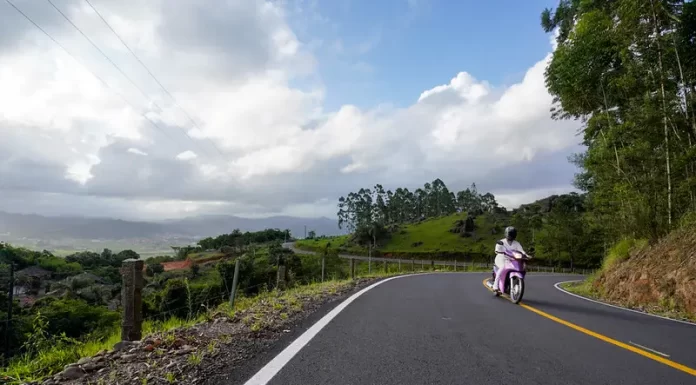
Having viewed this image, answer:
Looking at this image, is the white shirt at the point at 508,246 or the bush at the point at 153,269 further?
the bush at the point at 153,269

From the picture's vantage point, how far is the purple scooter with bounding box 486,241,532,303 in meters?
9.48

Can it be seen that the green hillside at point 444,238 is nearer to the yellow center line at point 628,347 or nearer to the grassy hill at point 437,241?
the grassy hill at point 437,241

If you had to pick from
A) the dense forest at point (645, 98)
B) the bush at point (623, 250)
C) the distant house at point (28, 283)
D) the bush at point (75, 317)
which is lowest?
the bush at point (75, 317)

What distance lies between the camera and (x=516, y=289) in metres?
9.59

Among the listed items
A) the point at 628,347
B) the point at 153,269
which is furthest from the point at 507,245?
the point at 153,269

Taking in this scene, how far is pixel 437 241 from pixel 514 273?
77.9 meters

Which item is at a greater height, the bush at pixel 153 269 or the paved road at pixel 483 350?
the paved road at pixel 483 350

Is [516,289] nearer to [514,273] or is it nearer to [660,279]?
[514,273]

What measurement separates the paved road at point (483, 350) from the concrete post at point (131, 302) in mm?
2250

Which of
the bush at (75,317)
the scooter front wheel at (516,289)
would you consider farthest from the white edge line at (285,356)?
the bush at (75,317)

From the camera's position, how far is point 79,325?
1416 cm

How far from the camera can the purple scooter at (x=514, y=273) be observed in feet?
31.1

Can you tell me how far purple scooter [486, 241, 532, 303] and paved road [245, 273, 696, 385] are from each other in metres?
1.35

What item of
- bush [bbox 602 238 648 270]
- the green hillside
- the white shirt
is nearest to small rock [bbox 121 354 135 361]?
the white shirt
